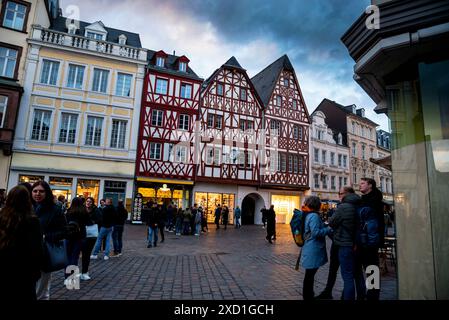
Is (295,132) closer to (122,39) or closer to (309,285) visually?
(122,39)

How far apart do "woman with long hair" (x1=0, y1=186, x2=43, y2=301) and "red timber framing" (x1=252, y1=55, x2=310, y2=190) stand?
23226 millimetres

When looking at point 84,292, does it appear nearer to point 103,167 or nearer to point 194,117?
point 103,167

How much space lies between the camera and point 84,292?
4727mm

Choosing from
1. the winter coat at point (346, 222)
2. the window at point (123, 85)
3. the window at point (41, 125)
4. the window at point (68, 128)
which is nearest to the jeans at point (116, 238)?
the winter coat at point (346, 222)

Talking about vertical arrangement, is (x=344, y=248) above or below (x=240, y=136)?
below

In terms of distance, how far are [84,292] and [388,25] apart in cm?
603

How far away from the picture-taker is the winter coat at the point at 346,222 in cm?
394

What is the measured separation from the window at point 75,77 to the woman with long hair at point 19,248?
67.5 ft

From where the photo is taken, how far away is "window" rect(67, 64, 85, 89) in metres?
20.1

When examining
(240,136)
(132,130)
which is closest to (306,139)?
(240,136)

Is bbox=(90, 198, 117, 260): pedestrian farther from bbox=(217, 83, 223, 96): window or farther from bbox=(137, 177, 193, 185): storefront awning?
bbox=(217, 83, 223, 96): window

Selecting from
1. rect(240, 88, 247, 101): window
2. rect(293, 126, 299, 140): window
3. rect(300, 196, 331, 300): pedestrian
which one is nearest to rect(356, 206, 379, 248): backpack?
rect(300, 196, 331, 300): pedestrian

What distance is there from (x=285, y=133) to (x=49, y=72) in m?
19.7

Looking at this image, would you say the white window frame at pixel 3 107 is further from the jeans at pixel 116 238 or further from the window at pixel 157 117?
the jeans at pixel 116 238
